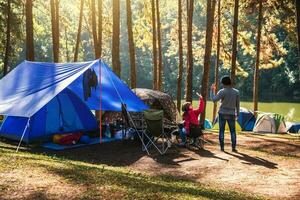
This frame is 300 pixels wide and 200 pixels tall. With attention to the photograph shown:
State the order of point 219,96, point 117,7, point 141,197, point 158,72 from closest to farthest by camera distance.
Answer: point 141,197, point 219,96, point 117,7, point 158,72

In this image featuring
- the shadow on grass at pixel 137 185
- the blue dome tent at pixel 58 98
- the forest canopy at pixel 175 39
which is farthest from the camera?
→ the forest canopy at pixel 175 39

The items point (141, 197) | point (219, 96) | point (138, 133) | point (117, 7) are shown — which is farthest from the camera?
point (117, 7)

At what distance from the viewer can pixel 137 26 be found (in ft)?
74.7

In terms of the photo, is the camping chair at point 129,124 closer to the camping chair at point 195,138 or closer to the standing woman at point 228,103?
the camping chair at point 195,138

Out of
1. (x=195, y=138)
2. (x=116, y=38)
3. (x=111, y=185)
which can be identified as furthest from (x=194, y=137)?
(x=116, y=38)

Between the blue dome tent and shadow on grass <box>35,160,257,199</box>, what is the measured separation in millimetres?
4586

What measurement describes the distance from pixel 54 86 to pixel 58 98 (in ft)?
3.95

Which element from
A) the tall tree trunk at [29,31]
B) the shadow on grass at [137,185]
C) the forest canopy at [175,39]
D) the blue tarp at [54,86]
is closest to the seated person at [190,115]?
the blue tarp at [54,86]

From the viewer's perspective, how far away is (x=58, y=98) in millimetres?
12578

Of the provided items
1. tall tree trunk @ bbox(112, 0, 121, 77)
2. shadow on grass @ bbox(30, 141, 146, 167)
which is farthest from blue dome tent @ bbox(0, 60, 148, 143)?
tall tree trunk @ bbox(112, 0, 121, 77)

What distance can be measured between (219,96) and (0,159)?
201 inches

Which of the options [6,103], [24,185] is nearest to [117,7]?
[6,103]

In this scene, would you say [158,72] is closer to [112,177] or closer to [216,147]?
[216,147]

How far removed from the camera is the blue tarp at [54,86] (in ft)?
37.1
